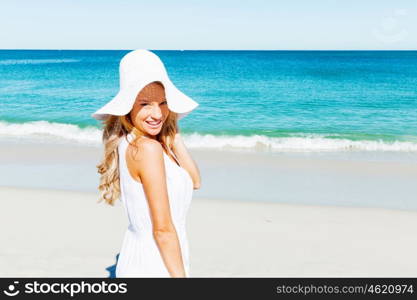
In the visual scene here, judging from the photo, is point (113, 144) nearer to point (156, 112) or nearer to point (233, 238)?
point (156, 112)

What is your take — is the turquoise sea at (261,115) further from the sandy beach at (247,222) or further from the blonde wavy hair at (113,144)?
the blonde wavy hair at (113,144)

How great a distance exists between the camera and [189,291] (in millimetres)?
2885

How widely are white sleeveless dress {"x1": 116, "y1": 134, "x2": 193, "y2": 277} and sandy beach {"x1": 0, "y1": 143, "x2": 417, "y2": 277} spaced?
3.17m

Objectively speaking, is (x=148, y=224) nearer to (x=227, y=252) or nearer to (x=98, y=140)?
(x=227, y=252)

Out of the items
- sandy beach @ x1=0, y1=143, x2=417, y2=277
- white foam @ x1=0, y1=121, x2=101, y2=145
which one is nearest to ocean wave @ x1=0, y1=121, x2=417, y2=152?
white foam @ x1=0, y1=121, x2=101, y2=145

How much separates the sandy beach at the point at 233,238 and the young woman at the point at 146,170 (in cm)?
324

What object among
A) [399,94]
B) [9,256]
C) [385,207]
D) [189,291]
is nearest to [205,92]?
[399,94]

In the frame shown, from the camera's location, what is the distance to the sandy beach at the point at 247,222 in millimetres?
5848

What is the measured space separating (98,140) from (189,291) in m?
14.7

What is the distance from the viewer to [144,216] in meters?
2.37

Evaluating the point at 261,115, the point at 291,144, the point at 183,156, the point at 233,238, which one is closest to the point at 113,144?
the point at 183,156

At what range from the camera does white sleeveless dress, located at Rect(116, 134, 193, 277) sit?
2.31 m

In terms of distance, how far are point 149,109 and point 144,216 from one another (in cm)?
55

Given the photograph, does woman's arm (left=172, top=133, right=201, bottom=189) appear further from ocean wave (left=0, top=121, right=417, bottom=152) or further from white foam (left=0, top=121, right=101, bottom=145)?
white foam (left=0, top=121, right=101, bottom=145)
